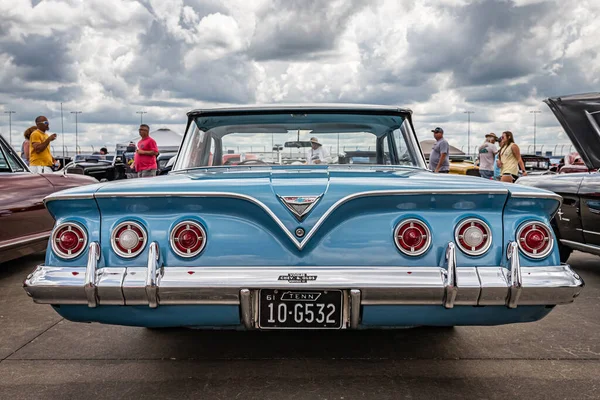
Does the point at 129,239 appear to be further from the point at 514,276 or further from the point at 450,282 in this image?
the point at 514,276

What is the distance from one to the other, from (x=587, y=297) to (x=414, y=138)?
2.37 meters

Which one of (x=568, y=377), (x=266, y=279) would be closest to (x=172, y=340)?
(x=266, y=279)

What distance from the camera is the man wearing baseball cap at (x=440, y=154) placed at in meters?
11.3

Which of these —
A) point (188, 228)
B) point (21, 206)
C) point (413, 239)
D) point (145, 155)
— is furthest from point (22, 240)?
point (145, 155)

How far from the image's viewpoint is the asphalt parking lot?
9.55 feet

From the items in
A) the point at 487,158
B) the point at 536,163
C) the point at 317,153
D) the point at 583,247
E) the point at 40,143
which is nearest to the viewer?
the point at 317,153

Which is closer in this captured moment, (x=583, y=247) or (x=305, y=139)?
(x=305, y=139)

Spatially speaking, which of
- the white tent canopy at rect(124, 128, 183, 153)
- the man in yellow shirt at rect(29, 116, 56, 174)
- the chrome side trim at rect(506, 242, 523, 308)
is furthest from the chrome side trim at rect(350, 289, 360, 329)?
the white tent canopy at rect(124, 128, 183, 153)

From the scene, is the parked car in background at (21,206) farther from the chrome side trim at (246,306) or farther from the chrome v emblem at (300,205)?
the chrome v emblem at (300,205)

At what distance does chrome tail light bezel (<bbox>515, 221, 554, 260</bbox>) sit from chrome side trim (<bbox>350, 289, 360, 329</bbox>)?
810mm

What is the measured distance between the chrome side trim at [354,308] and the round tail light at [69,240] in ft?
4.21

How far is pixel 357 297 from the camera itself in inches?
97.1

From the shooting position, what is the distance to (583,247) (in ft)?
17.7

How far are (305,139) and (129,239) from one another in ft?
6.11
